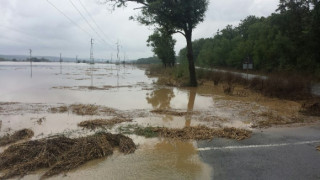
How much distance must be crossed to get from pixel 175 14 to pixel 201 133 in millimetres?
13482

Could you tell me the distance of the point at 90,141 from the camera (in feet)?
19.5

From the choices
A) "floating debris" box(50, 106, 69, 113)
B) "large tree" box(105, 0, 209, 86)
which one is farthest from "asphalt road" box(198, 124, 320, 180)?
"large tree" box(105, 0, 209, 86)

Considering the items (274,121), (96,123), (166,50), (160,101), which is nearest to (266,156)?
(274,121)

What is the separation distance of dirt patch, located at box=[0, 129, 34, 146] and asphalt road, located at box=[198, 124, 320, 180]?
14.6 feet

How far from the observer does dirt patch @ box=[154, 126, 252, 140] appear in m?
6.85

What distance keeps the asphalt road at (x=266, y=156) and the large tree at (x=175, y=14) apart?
1303 centimetres

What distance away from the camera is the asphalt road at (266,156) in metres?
4.80

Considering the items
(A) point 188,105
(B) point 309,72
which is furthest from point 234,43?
(A) point 188,105

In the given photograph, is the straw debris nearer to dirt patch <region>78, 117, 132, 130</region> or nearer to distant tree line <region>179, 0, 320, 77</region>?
dirt patch <region>78, 117, 132, 130</region>

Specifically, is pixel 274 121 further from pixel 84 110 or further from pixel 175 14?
pixel 175 14

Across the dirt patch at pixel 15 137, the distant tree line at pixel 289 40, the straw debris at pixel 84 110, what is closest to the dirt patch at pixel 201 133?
the dirt patch at pixel 15 137

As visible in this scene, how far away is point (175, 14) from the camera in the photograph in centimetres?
1886

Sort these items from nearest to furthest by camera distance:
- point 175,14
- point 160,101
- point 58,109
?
point 58,109 → point 160,101 → point 175,14

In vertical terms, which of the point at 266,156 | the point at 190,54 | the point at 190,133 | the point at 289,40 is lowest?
the point at 266,156
